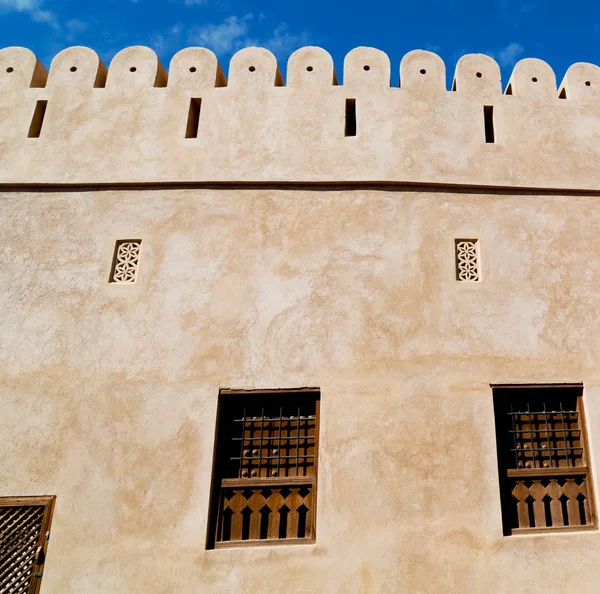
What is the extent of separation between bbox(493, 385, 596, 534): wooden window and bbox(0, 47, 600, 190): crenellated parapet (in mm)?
1985

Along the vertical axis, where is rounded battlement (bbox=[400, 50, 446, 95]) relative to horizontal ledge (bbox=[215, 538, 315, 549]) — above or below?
above

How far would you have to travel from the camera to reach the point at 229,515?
14.5ft

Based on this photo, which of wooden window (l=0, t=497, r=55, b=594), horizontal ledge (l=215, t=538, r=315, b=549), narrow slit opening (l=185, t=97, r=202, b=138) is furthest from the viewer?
narrow slit opening (l=185, t=97, r=202, b=138)

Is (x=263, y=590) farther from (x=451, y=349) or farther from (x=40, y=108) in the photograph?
(x=40, y=108)

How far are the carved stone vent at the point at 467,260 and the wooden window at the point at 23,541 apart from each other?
3879mm

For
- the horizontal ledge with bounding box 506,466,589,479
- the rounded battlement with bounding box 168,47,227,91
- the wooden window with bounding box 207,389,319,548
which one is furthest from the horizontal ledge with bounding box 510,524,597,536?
the rounded battlement with bounding box 168,47,227,91

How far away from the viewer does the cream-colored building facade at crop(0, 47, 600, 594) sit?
4258 millimetres

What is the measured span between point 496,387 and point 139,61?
4.69 m

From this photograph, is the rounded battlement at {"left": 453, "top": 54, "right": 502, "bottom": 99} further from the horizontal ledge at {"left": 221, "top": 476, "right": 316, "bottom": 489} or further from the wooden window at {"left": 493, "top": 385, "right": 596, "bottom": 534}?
the horizontal ledge at {"left": 221, "top": 476, "right": 316, "bottom": 489}

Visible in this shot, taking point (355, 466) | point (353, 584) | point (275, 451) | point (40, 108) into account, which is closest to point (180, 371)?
point (275, 451)

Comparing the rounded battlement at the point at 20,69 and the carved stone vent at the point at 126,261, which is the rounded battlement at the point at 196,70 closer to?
the rounded battlement at the point at 20,69

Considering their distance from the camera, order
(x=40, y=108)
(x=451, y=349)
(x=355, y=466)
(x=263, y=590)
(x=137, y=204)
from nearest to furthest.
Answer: (x=263, y=590) < (x=355, y=466) < (x=451, y=349) < (x=137, y=204) < (x=40, y=108)

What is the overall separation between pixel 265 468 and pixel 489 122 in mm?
3963

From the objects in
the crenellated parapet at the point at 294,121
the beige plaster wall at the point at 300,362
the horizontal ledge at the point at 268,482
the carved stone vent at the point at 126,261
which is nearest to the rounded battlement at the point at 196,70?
the crenellated parapet at the point at 294,121
